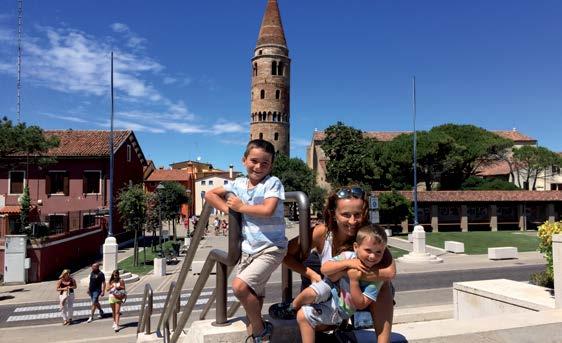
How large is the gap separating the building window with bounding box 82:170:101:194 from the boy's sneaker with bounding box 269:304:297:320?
30844mm

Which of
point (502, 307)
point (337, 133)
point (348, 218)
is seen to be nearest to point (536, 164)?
point (337, 133)

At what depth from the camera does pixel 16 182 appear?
3106 cm

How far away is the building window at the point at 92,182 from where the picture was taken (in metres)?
30.9

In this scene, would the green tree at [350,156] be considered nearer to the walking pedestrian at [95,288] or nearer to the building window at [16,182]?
the building window at [16,182]

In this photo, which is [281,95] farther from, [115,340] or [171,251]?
[115,340]

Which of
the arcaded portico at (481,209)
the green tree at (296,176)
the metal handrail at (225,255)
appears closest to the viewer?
the metal handrail at (225,255)

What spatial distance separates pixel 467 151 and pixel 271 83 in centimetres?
3530

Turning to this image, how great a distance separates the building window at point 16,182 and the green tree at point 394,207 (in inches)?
1106

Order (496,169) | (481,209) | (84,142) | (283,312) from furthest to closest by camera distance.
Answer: (496,169) → (481,209) → (84,142) → (283,312)

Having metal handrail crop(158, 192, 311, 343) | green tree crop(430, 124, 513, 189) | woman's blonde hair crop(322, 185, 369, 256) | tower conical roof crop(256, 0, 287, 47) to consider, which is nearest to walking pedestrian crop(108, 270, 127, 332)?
metal handrail crop(158, 192, 311, 343)

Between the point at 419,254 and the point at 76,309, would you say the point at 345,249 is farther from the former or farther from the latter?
the point at 419,254

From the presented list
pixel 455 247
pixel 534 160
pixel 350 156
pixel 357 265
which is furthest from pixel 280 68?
pixel 357 265

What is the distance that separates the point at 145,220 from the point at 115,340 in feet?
44.5

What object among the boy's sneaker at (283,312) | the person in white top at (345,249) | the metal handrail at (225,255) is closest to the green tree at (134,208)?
the metal handrail at (225,255)
